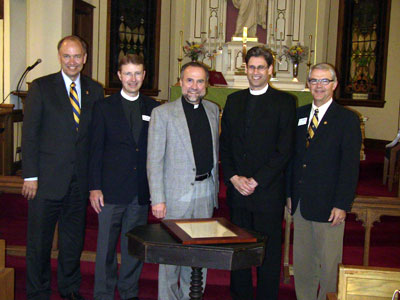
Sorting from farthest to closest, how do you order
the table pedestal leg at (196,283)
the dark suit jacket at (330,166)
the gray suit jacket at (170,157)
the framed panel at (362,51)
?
the framed panel at (362,51) < the gray suit jacket at (170,157) < the dark suit jacket at (330,166) < the table pedestal leg at (196,283)

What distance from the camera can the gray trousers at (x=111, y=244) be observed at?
2.88 meters

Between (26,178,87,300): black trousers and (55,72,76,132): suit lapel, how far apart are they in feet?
1.15

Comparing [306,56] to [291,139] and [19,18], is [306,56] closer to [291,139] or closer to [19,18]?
[19,18]

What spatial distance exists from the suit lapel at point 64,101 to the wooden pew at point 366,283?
5.81 ft

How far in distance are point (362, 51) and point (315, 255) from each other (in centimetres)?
722

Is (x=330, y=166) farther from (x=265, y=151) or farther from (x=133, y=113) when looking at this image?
(x=133, y=113)

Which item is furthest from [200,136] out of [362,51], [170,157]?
[362,51]

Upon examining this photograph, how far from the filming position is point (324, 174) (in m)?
2.71

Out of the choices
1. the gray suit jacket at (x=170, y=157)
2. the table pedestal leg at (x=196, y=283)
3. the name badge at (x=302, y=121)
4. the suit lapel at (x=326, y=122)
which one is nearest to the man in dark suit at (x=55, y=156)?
the gray suit jacket at (x=170, y=157)

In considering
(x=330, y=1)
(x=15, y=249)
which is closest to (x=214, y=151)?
(x=15, y=249)

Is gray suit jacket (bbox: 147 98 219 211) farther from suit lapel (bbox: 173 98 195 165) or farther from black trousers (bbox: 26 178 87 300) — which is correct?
black trousers (bbox: 26 178 87 300)

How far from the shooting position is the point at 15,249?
12.3 ft

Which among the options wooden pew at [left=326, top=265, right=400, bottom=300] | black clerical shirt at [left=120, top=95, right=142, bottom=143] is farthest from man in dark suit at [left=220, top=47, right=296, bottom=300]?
wooden pew at [left=326, top=265, right=400, bottom=300]

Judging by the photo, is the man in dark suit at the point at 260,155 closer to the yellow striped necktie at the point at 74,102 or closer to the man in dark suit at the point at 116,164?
the man in dark suit at the point at 116,164
